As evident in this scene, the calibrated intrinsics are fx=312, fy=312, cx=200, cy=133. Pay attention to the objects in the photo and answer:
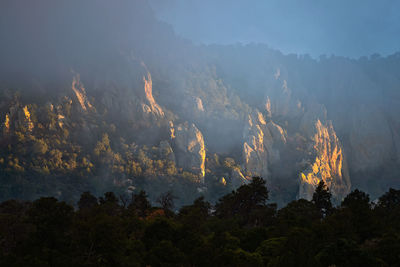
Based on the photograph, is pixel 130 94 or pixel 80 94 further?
pixel 130 94

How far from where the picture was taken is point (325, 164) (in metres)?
161

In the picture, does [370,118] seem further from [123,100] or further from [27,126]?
[27,126]

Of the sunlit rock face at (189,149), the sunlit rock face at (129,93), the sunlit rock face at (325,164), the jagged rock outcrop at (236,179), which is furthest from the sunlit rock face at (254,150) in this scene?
the sunlit rock face at (129,93)

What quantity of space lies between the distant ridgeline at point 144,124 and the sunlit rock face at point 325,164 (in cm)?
68

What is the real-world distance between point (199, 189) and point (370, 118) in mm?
117919

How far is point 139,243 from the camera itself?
2758cm

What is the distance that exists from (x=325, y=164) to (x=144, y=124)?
94.5 meters

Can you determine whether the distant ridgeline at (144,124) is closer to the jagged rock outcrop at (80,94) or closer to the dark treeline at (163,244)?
the jagged rock outcrop at (80,94)

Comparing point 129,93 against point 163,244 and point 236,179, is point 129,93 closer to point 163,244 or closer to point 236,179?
point 236,179

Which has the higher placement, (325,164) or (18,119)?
(325,164)

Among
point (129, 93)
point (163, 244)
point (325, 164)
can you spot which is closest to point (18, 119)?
point (129, 93)

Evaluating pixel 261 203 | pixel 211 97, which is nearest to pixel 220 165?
pixel 211 97

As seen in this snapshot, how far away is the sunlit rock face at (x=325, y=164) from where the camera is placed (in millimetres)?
148375

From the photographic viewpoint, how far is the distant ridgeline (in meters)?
130
